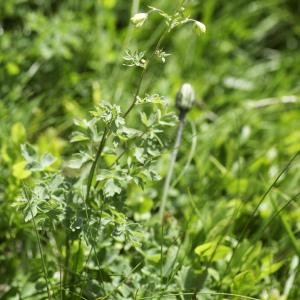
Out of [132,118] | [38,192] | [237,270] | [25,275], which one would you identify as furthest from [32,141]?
[237,270]

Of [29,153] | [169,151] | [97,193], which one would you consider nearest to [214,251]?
[97,193]

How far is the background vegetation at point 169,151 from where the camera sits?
1.71 metres

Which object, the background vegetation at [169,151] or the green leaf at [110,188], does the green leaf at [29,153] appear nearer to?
the background vegetation at [169,151]

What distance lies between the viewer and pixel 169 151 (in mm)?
2191

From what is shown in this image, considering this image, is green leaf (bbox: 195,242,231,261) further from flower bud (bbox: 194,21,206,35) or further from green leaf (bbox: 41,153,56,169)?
flower bud (bbox: 194,21,206,35)

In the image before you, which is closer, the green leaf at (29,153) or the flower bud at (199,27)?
the flower bud at (199,27)

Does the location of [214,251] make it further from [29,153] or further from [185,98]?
[29,153]

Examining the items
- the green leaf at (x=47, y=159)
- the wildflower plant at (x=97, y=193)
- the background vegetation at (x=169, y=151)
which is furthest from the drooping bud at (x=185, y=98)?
the green leaf at (x=47, y=159)

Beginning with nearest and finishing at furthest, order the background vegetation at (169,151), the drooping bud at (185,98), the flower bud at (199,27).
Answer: the flower bud at (199,27) → the background vegetation at (169,151) → the drooping bud at (185,98)

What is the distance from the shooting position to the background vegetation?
5.62 ft

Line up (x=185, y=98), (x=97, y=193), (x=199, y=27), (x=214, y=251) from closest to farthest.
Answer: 1. (x=199, y=27)
2. (x=97, y=193)
3. (x=214, y=251)
4. (x=185, y=98)

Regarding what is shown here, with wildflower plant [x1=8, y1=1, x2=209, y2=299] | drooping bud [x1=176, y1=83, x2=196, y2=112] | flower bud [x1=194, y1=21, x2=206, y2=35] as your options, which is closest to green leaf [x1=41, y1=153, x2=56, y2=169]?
wildflower plant [x1=8, y1=1, x2=209, y2=299]

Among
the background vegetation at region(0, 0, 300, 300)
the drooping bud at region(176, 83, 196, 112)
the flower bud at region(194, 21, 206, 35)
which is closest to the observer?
the flower bud at region(194, 21, 206, 35)

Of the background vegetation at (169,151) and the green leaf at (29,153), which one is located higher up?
the green leaf at (29,153)
